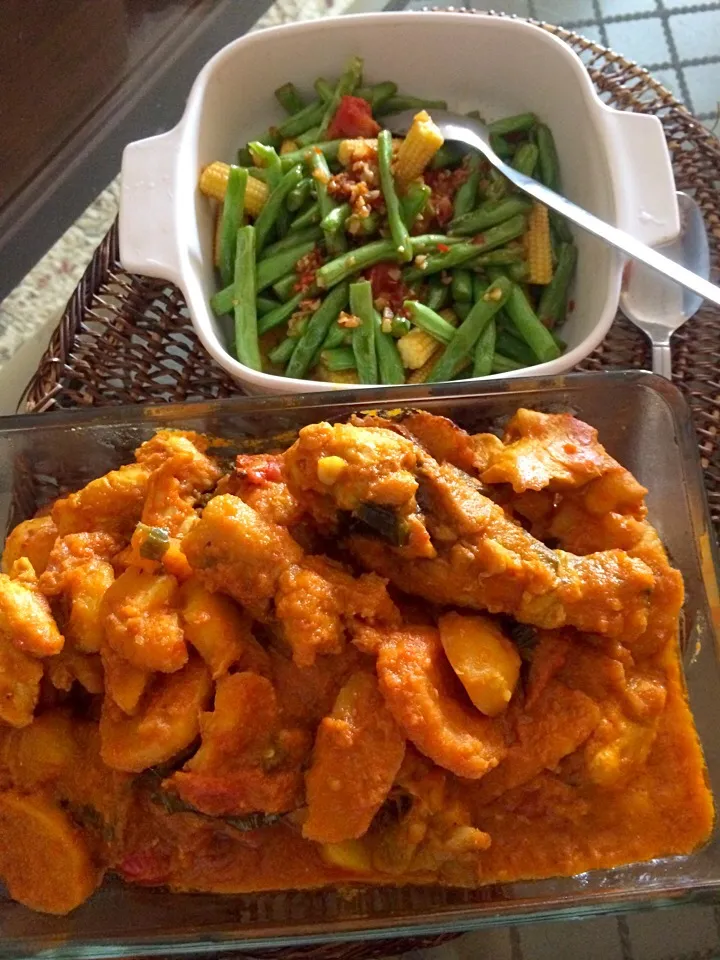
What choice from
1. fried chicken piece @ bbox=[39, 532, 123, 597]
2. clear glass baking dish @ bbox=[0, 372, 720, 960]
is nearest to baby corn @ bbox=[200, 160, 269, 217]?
clear glass baking dish @ bbox=[0, 372, 720, 960]

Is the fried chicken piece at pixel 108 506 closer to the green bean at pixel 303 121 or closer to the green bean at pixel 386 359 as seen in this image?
the green bean at pixel 386 359

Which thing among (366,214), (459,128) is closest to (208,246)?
(366,214)

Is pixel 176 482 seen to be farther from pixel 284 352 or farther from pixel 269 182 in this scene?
pixel 269 182

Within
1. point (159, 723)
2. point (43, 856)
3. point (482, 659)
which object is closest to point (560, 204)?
point (482, 659)

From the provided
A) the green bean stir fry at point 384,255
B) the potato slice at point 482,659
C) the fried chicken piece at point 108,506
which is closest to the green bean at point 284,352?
the green bean stir fry at point 384,255

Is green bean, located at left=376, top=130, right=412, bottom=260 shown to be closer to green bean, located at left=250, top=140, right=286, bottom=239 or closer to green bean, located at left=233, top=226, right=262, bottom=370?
green bean, located at left=250, top=140, right=286, bottom=239

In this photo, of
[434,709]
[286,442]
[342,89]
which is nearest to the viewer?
[434,709]
